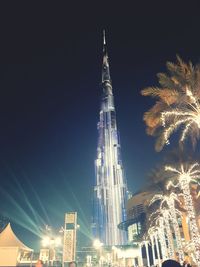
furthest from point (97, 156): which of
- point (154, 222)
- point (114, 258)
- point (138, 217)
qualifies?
point (154, 222)

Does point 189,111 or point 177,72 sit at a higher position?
point 177,72

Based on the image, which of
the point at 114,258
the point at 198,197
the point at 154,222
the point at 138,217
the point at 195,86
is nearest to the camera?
the point at 195,86

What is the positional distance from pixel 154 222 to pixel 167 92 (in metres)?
26.6

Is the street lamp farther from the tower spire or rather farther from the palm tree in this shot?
the tower spire

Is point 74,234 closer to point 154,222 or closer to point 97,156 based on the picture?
point 154,222

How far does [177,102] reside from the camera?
17.9 m

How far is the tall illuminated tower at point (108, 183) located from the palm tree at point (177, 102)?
115m

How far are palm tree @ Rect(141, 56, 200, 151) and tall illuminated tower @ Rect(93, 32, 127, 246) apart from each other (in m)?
115

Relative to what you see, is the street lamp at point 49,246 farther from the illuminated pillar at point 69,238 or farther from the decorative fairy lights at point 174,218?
the decorative fairy lights at point 174,218

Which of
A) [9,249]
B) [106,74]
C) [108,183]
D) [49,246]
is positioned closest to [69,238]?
[9,249]

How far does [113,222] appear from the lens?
128500 millimetres

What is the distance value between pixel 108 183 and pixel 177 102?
123789 mm

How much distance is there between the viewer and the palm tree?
1703 cm

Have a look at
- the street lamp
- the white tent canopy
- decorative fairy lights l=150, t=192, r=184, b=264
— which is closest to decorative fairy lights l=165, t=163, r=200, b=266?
decorative fairy lights l=150, t=192, r=184, b=264
